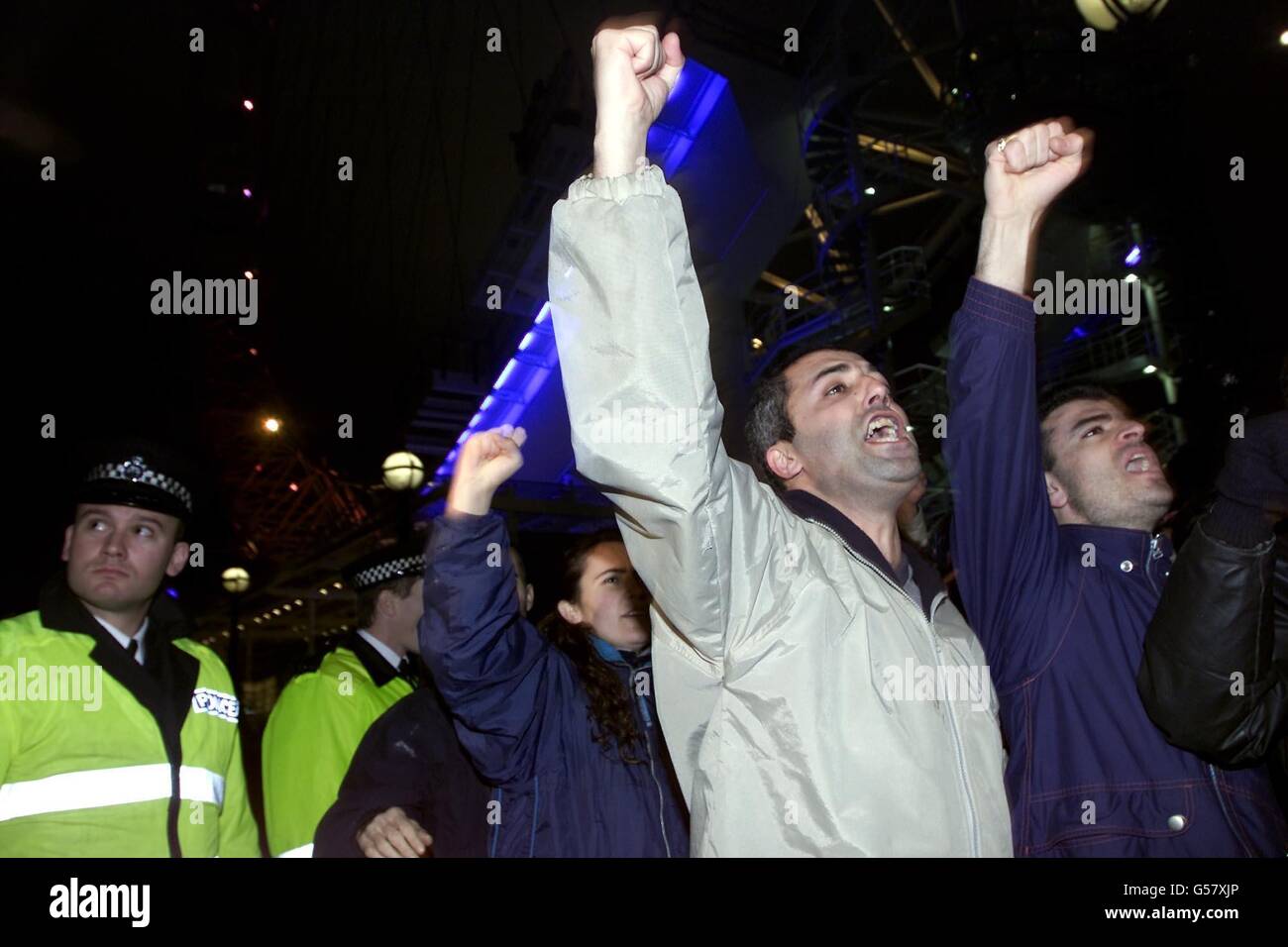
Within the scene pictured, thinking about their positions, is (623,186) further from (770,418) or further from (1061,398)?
(1061,398)

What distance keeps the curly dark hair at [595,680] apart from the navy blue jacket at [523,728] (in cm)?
3

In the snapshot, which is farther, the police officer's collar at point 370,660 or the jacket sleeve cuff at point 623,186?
the police officer's collar at point 370,660

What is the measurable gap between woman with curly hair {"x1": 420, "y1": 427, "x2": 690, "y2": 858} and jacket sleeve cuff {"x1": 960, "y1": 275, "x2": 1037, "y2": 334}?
1.14 meters

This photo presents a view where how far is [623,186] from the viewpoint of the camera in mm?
1413

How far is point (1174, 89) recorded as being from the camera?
996cm

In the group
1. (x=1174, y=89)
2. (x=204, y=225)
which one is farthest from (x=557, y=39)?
(x=1174, y=89)

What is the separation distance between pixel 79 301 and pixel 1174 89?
1223cm

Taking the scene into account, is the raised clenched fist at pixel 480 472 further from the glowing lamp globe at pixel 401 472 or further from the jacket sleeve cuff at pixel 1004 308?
the glowing lamp globe at pixel 401 472

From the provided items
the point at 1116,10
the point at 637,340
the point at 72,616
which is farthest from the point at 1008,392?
the point at 1116,10

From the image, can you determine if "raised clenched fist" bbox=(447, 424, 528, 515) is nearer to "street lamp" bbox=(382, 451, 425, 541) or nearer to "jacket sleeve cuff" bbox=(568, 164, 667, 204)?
"jacket sleeve cuff" bbox=(568, 164, 667, 204)

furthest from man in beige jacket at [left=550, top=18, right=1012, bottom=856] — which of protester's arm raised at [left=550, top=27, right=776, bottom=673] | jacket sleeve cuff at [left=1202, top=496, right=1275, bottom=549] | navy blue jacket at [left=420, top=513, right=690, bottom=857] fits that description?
navy blue jacket at [left=420, top=513, right=690, bottom=857]

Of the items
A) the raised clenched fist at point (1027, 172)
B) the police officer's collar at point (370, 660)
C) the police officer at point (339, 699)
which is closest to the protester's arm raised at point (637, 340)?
the raised clenched fist at point (1027, 172)

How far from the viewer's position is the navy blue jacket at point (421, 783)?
275cm
